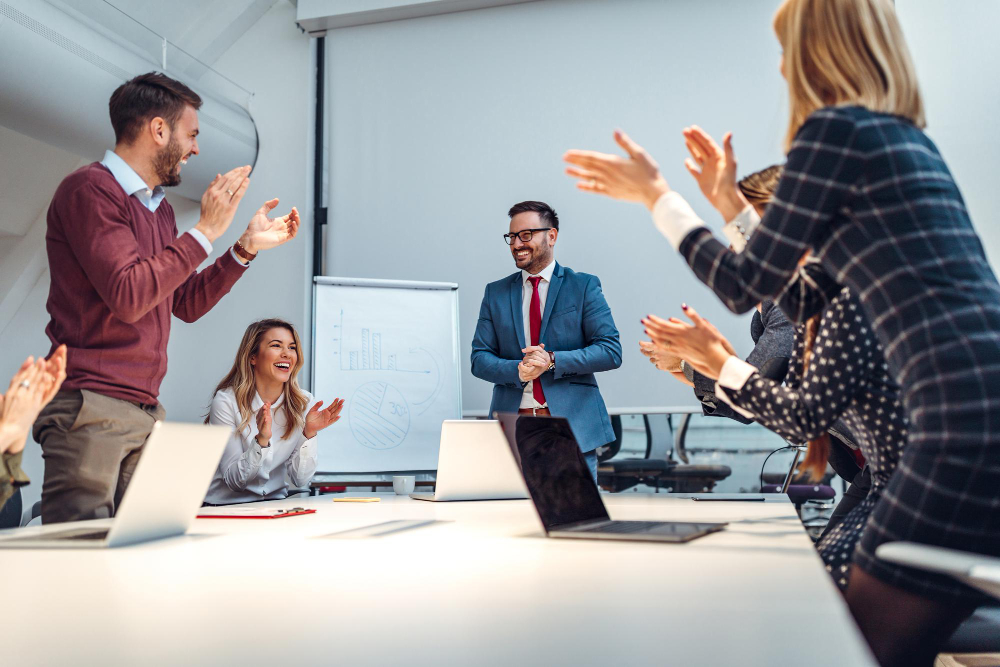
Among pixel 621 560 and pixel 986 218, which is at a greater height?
pixel 986 218

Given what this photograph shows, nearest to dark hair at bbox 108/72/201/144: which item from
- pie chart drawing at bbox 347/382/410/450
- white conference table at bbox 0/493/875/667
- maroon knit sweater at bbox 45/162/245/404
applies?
maroon knit sweater at bbox 45/162/245/404

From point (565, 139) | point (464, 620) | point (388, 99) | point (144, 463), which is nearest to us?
point (464, 620)

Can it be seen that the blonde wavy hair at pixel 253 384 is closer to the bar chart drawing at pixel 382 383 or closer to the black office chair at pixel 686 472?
the bar chart drawing at pixel 382 383

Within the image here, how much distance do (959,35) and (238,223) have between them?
416 centimetres

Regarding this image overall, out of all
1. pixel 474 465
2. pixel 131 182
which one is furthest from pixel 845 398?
pixel 131 182

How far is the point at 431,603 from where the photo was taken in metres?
0.76

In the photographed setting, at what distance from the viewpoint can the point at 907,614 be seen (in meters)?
0.99

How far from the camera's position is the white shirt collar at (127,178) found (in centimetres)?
207

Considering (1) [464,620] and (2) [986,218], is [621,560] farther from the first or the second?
(2) [986,218]

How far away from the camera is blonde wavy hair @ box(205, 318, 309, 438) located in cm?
279

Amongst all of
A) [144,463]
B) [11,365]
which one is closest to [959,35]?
[144,463]

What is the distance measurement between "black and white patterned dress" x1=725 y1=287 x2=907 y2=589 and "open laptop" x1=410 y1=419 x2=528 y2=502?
31.9 inches

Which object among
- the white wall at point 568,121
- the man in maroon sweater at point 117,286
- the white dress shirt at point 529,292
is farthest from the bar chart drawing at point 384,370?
the man in maroon sweater at point 117,286

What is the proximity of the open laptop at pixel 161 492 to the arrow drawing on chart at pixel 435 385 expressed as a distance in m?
2.59
